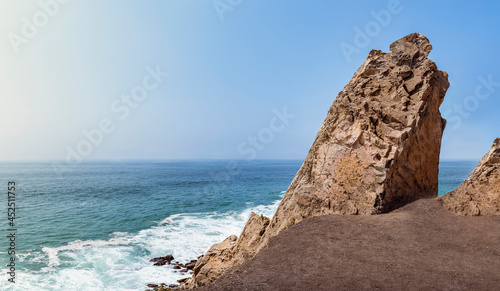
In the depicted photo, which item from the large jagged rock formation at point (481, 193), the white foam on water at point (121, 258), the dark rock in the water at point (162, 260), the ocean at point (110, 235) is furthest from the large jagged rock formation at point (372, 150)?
the ocean at point (110, 235)

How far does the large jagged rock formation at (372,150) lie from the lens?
38.9ft

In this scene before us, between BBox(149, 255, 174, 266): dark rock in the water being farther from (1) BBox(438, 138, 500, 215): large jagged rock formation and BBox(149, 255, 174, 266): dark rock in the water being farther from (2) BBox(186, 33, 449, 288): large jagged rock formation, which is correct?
(1) BBox(438, 138, 500, 215): large jagged rock formation

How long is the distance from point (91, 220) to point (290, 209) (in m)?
30.5

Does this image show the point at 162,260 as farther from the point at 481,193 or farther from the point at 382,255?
the point at 481,193

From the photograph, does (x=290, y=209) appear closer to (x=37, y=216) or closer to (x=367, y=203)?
(x=367, y=203)

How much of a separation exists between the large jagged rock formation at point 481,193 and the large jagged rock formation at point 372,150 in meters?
1.61

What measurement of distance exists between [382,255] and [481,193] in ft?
20.7

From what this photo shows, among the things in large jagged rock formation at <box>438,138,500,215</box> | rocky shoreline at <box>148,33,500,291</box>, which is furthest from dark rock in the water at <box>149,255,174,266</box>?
large jagged rock formation at <box>438,138,500,215</box>

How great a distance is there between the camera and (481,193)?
11.2m

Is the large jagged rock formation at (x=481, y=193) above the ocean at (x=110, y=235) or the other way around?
above

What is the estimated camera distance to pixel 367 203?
11461 mm

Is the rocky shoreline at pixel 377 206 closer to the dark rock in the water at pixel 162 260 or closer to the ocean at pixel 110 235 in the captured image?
the dark rock in the water at pixel 162 260

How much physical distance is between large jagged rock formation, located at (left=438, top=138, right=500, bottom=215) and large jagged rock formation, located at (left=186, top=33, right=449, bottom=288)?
1613 millimetres

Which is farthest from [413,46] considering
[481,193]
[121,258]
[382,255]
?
[121,258]
